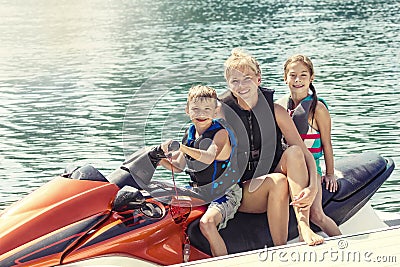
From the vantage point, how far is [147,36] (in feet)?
71.8

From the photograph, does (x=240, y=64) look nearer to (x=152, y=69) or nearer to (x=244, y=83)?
(x=244, y=83)

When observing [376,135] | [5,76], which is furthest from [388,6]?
[376,135]

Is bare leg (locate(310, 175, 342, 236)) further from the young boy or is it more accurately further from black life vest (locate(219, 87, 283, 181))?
the young boy

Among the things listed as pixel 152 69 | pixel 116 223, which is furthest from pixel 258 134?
pixel 152 69

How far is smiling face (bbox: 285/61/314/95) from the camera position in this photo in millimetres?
5254

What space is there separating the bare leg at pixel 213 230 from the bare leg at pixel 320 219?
640 mm

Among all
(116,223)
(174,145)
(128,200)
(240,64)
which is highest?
(240,64)

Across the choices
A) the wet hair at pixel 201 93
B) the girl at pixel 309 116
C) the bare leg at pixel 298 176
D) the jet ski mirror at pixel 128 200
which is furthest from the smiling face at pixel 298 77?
the jet ski mirror at pixel 128 200

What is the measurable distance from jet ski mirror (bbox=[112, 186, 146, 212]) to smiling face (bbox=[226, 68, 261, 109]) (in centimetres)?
86

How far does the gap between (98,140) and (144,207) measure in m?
6.26

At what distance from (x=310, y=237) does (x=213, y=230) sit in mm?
560

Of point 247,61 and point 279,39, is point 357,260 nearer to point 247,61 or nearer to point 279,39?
point 247,61

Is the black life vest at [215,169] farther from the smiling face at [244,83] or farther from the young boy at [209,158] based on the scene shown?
the smiling face at [244,83]

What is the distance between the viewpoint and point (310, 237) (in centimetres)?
470
